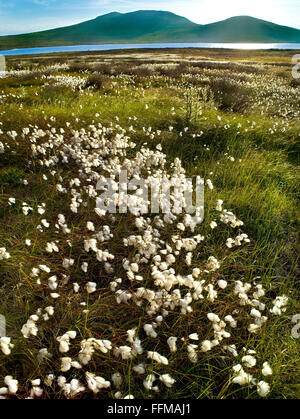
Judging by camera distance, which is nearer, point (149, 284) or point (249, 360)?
point (249, 360)

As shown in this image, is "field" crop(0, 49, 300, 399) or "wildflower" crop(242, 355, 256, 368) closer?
"wildflower" crop(242, 355, 256, 368)

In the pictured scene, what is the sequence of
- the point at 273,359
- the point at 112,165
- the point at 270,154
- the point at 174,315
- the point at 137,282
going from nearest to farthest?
the point at 273,359 → the point at 174,315 → the point at 137,282 → the point at 112,165 → the point at 270,154

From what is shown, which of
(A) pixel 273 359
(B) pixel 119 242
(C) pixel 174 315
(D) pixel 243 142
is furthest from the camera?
(D) pixel 243 142

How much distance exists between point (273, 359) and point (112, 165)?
3.15 metres

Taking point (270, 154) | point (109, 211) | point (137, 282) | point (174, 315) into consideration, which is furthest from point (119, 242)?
point (270, 154)

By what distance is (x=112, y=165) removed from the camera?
164 inches

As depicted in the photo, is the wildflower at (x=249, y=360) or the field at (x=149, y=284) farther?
the field at (x=149, y=284)
